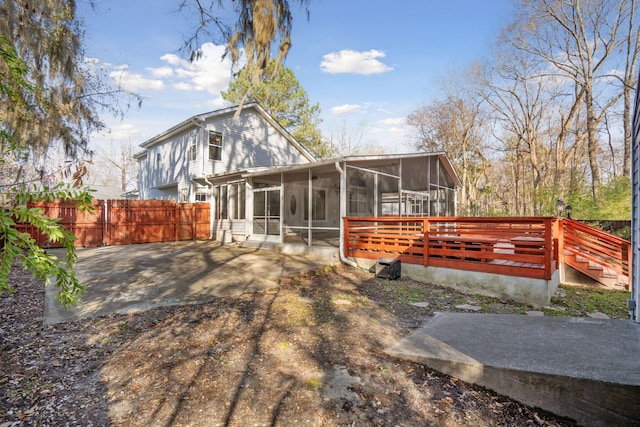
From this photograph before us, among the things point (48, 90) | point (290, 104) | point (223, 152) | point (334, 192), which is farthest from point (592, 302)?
point (290, 104)

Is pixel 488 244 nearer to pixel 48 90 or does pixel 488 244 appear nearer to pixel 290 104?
pixel 48 90

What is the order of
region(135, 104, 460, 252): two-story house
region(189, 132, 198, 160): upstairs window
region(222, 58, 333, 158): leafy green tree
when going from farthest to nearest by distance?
region(222, 58, 333, 158): leafy green tree < region(189, 132, 198, 160): upstairs window < region(135, 104, 460, 252): two-story house

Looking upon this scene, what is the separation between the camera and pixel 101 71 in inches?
316

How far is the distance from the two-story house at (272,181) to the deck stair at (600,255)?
14.3 ft

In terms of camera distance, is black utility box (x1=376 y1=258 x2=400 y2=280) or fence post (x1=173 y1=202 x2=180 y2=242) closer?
black utility box (x1=376 y1=258 x2=400 y2=280)

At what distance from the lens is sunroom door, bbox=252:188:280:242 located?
35.3 feet

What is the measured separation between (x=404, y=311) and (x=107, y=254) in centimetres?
836

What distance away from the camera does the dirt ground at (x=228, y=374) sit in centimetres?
230

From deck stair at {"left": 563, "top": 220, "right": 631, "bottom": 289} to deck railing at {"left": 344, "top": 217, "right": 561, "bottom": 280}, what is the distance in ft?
5.08

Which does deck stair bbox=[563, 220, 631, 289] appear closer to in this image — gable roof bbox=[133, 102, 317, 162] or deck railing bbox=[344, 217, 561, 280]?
deck railing bbox=[344, 217, 561, 280]

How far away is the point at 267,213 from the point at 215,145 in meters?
5.05

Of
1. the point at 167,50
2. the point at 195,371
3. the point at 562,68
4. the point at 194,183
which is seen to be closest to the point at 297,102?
the point at 194,183

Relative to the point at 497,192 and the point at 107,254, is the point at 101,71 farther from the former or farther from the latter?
the point at 497,192

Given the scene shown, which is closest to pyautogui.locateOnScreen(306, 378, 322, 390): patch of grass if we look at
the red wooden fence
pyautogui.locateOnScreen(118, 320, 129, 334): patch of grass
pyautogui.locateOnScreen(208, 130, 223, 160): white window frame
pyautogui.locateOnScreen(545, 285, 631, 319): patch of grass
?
pyautogui.locateOnScreen(118, 320, 129, 334): patch of grass
